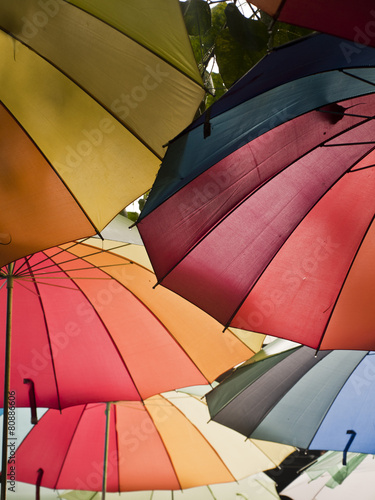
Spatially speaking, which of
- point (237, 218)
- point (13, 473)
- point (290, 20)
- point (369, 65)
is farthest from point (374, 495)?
point (290, 20)

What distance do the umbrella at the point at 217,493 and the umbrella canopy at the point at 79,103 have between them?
3905 mm

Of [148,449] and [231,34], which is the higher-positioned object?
[231,34]

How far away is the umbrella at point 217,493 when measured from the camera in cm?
593

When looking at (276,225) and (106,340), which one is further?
(106,340)

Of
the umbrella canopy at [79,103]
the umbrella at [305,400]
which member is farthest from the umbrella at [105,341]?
the umbrella canopy at [79,103]

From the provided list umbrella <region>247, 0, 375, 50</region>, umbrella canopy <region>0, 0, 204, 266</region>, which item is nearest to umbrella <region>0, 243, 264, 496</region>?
umbrella canopy <region>0, 0, 204, 266</region>

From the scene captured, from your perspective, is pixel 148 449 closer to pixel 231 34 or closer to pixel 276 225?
pixel 276 225

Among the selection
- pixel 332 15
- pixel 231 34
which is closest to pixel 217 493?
pixel 231 34

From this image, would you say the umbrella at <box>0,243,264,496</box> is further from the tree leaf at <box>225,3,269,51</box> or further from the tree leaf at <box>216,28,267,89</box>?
the tree leaf at <box>225,3,269,51</box>

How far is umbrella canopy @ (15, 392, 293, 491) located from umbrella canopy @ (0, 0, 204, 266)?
256cm

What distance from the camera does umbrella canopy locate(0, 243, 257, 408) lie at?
388 cm

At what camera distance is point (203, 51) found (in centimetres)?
266

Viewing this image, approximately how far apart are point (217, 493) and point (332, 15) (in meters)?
5.22

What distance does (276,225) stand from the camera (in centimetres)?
282
